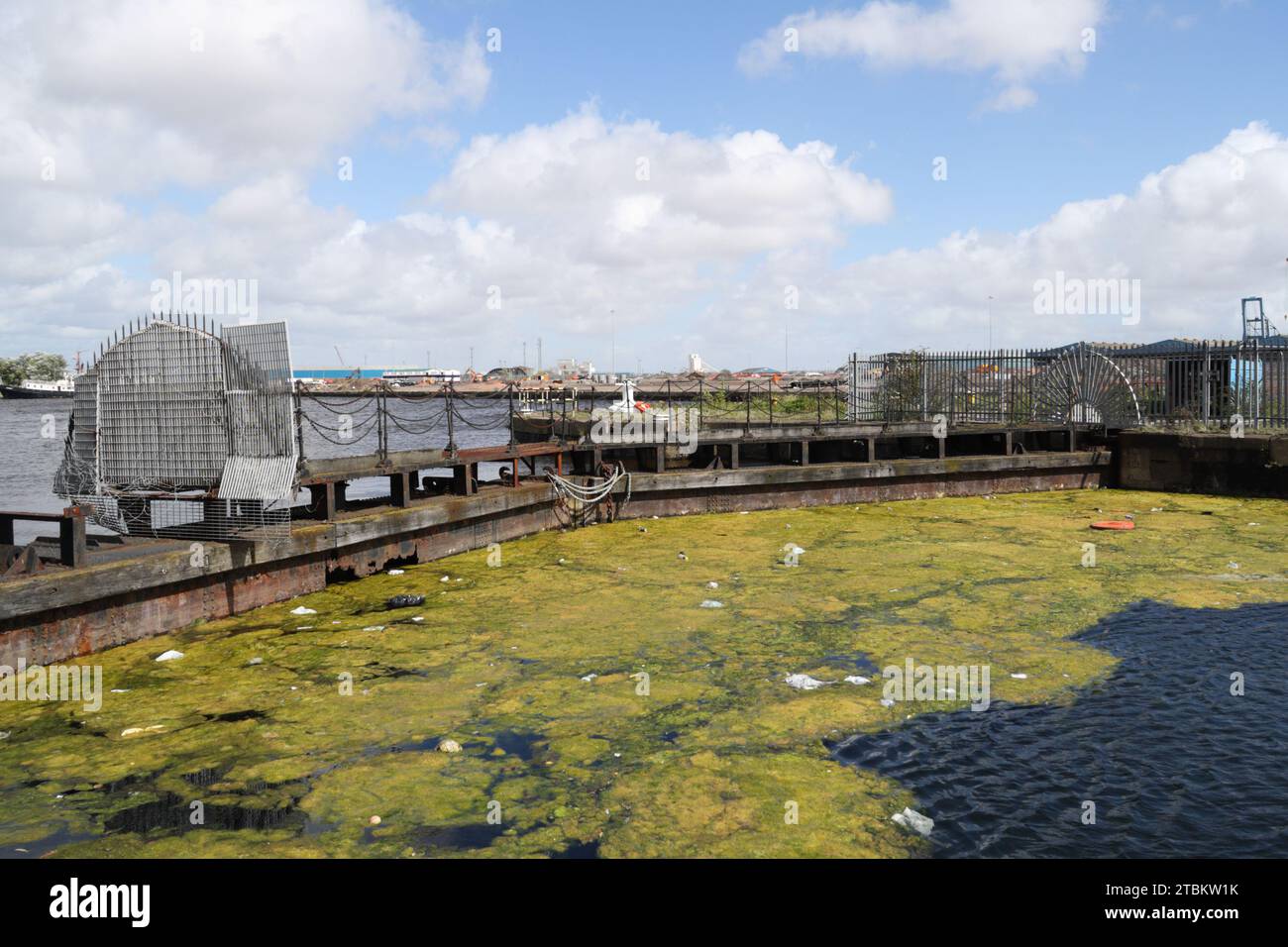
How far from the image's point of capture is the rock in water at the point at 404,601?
10305mm

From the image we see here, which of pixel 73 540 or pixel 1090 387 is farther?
pixel 1090 387

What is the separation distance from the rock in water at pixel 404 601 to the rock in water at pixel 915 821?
6.61m

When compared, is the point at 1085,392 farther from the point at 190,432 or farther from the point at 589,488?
the point at 190,432

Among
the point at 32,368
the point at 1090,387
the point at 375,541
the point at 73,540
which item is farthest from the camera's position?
the point at 32,368

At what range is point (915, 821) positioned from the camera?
5.14 metres

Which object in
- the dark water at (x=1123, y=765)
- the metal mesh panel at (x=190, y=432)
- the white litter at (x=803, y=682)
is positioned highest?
the metal mesh panel at (x=190, y=432)

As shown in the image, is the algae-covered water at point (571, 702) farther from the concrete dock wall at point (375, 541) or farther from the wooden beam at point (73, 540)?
the wooden beam at point (73, 540)

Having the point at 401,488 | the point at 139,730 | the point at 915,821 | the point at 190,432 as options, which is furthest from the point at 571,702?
the point at 401,488

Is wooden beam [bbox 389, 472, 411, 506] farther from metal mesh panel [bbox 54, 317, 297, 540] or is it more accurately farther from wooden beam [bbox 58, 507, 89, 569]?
wooden beam [bbox 58, 507, 89, 569]

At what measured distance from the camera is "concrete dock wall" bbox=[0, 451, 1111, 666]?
319 inches

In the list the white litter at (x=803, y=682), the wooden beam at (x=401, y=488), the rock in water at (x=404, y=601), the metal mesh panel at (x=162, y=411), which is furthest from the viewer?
the wooden beam at (x=401, y=488)

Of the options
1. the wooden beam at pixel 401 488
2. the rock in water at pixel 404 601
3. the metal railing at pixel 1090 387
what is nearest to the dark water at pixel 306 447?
the wooden beam at pixel 401 488

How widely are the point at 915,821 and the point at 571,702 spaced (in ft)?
9.63
